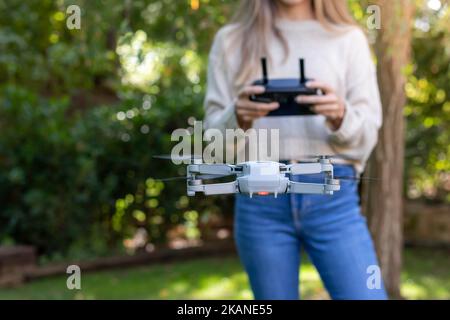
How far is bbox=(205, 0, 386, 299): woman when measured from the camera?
2.08 m

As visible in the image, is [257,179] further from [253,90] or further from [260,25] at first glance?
[260,25]

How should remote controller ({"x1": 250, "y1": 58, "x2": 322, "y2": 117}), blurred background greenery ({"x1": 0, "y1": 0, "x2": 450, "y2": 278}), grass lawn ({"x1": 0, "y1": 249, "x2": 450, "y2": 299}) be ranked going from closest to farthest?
remote controller ({"x1": 250, "y1": 58, "x2": 322, "y2": 117})
grass lawn ({"x1": 0, "y1": 249, "x2": 450, "y2": 299})
blurred background greenery ({"x1": 0, "y1": 0, "x2": 450, "y2": 278})

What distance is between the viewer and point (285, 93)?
4.95 feet

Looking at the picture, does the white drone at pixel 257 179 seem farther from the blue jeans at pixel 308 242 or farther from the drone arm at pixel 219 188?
the blue jeans at pixel 308 242

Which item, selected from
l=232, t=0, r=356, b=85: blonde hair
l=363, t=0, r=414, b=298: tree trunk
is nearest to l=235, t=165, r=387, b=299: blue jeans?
l=232, t=0, r=356, b=85: blonde hair

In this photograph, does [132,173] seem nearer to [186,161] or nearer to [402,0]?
[402,0]

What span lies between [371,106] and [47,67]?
6120 mm

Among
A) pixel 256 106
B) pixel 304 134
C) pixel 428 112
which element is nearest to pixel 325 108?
pixel 256 106

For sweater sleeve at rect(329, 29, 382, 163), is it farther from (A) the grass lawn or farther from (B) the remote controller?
(A) the grass lawn

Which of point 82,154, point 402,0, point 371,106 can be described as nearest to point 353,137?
point 371,106

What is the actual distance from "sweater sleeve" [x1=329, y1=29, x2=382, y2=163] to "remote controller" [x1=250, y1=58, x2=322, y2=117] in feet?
1.19

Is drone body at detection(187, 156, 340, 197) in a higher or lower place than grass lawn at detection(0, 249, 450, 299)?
higher

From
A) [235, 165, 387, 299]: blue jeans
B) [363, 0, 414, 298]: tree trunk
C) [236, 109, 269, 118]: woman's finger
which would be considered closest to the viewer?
[236, 109, 269, 118]: woman's finger

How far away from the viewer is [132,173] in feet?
25.1
